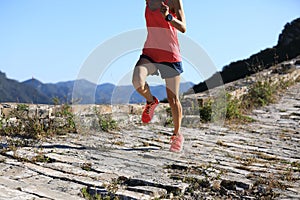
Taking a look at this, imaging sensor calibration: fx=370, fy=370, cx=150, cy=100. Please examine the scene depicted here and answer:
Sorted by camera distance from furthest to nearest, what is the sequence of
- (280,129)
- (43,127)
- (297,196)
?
(280,129)
(43,127)
(297,196)

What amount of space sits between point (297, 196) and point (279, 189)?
16 cm

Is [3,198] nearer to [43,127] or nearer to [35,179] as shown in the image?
[35,179]

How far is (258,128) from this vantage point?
227 inches

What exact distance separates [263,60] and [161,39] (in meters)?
14.5

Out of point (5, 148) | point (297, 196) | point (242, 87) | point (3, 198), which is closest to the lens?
point (3, 198)

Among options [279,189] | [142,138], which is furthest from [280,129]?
[279,189]

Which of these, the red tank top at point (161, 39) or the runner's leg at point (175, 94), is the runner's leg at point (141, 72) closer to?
the red tank top at point (161, 39)

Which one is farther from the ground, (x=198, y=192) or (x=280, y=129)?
(x=280, y=129)

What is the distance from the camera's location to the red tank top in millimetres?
3713

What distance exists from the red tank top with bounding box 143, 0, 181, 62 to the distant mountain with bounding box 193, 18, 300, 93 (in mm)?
5144

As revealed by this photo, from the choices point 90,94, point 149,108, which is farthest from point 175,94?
point 90,94

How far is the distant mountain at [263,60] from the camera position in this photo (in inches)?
406

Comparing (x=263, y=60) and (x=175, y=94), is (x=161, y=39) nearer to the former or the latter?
(x=175, y=94)

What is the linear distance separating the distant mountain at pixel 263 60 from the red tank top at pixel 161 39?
16.9 feet
